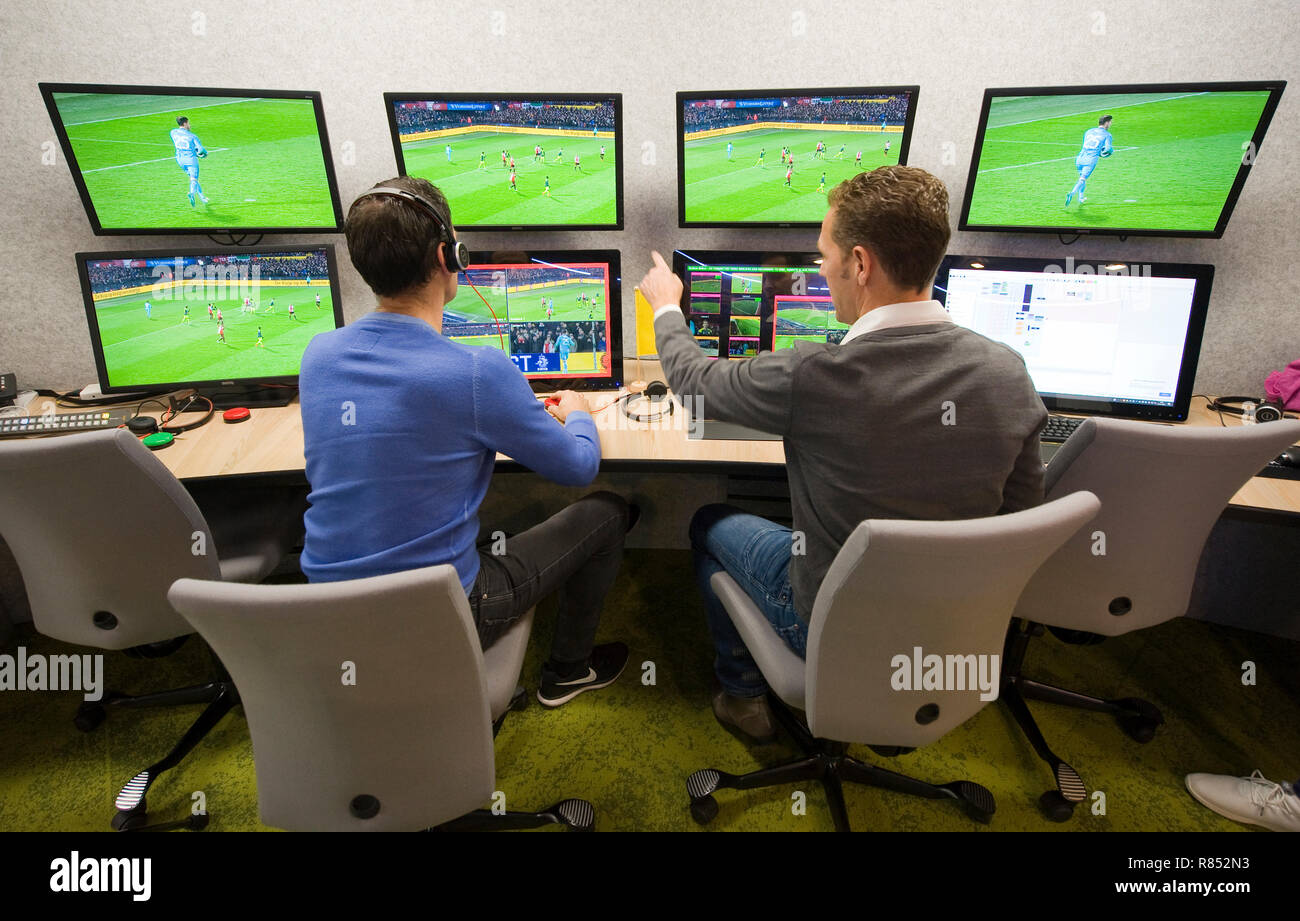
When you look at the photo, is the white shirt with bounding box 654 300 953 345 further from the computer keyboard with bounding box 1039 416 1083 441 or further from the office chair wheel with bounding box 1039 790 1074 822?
A: the office chair wheel with bounding box 1039 790 1074 822

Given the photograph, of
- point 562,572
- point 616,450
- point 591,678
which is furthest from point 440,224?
point 591,678

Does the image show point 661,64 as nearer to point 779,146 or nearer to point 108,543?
point 779,146

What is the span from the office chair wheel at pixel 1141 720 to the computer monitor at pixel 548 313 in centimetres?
155

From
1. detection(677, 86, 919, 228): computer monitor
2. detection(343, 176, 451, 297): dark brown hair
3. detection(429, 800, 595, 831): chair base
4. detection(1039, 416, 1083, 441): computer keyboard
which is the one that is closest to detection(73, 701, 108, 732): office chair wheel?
detection(429, 800, 595, 831): chair base

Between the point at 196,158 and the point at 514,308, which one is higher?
the point at 196,158

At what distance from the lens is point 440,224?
1.06 m

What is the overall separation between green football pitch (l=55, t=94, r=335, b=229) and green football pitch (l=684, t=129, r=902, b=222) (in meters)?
0.98

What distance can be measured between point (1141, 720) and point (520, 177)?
2.07 meters

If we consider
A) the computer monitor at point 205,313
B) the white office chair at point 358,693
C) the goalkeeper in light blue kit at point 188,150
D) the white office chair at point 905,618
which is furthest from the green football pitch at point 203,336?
the white office chair at point 905,618

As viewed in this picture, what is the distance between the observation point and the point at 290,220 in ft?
5.57

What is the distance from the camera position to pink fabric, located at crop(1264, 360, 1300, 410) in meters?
1.64
